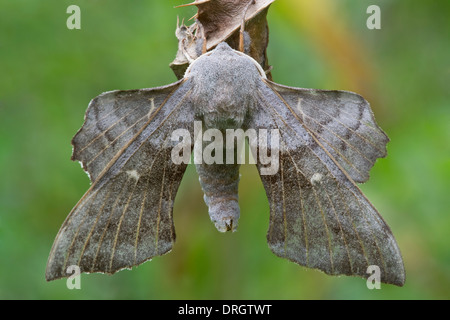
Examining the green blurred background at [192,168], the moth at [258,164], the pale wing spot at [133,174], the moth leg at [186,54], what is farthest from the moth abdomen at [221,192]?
the green blurred background at [192,168]

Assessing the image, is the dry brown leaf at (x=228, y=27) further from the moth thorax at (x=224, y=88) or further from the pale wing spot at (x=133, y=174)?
the pale wing spot at (x=133, y=174)

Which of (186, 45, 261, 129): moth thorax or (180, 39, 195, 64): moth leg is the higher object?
(180, 39, 195, 64): moth leg

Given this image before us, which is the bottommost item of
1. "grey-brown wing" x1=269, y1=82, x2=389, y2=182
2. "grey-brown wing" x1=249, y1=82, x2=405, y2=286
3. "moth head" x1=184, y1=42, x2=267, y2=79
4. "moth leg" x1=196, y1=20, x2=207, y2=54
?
"grey-brown wing" x1=249, y1=82, x2=405, y2=286

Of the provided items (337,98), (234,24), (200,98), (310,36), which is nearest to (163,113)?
(200,98)

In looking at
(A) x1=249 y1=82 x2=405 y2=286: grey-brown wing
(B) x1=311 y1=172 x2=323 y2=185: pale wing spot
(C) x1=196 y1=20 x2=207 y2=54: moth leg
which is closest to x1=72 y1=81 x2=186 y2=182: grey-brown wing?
(C) x1=196 y1=20 x2=207 y2=54: moth leg

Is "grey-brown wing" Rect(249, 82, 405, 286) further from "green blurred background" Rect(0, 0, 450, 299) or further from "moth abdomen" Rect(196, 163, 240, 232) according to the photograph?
"green blurred background" Rect(0, 0, 450, 299)

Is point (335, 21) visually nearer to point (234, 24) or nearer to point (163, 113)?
point (234, 24)
